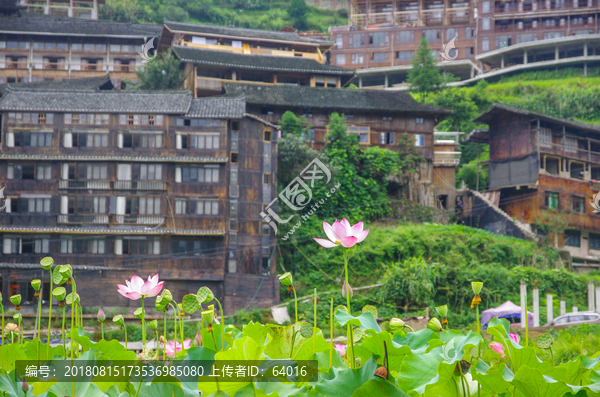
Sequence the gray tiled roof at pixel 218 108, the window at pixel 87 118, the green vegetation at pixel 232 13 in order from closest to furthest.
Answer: the window at pixel 87 118
the gray tiled roof at pixel 218 108
the green vegetation at pixel 232 13

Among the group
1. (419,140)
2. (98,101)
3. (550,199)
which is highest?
(98,101)

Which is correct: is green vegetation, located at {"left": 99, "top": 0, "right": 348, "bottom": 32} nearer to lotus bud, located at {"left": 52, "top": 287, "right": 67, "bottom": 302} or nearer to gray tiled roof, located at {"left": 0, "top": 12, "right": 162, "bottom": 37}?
gray tiled roof, located at {"left": 0, "top": 12, "right": 162, "bottom": 37}

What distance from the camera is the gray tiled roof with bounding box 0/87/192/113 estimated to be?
21562 mm

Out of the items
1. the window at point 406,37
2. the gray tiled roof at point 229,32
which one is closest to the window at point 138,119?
the gray tiled roof at point 229,32

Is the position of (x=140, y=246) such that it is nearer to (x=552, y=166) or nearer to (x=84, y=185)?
(x=84, y=185)

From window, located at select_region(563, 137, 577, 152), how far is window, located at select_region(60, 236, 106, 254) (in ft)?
66.3

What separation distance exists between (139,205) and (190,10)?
3519cm

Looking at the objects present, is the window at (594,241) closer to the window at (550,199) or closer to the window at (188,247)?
the window at (550,199)

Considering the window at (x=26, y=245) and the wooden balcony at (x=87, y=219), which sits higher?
the wooden balcony at (x=87, y=219)

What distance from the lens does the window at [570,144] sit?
2616cm

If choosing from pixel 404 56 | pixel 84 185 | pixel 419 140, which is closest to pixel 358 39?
pixel 404 56

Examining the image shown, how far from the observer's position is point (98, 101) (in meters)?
22.0

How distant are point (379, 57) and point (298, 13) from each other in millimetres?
13595

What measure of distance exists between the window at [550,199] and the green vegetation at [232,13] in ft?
107
